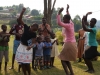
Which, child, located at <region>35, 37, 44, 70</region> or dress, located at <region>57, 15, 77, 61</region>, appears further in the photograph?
child, located at <region>35, 37, 44, 70</region>

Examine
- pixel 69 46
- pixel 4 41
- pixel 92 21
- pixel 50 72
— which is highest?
pixel 92 21

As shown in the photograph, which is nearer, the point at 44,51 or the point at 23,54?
the point at 23,54

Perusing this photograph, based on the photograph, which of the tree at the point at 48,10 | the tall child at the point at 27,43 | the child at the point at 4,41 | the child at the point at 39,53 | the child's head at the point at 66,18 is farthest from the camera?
the tree at the point at 48,10

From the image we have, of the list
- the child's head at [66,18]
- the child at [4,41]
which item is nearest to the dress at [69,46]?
the child's head at [66,18]

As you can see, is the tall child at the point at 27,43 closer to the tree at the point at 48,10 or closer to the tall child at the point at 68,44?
the tall child at the point at 68,44

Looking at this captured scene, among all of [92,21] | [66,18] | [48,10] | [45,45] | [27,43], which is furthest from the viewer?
[48,10]

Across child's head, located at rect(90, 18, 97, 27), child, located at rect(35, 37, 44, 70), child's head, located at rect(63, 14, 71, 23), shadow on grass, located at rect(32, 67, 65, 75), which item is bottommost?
shadow on grass, located at rect(32, 67, 65, 75)

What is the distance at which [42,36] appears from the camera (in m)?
7.54

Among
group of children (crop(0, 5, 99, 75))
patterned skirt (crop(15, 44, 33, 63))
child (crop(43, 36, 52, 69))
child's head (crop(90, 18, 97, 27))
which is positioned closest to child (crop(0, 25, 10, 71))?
group of children (crop(0, 5, 99, 75))

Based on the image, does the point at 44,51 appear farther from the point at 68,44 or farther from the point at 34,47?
the point at 68,44

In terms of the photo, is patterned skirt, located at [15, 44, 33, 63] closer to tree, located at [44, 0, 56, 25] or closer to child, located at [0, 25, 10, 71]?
child, located at [0, 25, 10, 71]

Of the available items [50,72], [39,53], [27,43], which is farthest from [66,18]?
[50,72]

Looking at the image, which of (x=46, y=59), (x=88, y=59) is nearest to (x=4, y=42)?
(x=46, y=59)

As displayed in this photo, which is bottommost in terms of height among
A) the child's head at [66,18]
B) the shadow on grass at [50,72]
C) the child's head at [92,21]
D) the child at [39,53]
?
the shadow on grass at [50,72]
